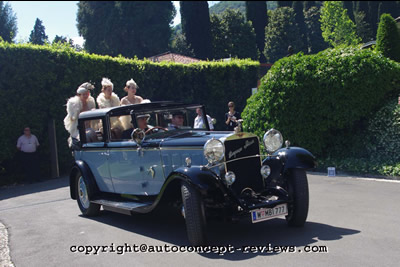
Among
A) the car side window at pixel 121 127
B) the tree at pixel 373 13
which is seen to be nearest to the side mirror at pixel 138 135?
the car side window at pixel 121 127

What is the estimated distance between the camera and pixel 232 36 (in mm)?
47375

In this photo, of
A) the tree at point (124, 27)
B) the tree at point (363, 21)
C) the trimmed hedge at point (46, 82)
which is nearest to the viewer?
the trimmed hedge at point (46, 82)

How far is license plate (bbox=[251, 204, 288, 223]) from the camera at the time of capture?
15.6 ft

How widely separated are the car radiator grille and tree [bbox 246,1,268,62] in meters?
49.5

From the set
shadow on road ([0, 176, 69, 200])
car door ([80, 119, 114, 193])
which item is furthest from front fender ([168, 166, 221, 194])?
shadow on road ([0, 176, 69, 200])

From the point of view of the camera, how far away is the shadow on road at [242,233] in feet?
15.9

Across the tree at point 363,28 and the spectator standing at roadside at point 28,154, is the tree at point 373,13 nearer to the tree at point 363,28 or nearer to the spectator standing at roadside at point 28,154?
the tree at point 363,28

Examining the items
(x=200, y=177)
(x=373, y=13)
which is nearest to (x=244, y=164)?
(x=200, y=177)

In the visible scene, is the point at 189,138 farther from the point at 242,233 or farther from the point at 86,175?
the point at 86,175

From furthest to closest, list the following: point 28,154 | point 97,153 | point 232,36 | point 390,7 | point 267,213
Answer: point 232,36 < point 390,7 < point 28,154 < point 97,153 < point 267,213

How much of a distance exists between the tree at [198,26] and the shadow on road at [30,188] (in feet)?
101

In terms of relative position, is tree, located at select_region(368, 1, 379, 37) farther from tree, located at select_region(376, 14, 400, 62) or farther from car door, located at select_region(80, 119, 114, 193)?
car door, located at select_region(80, 119, 114, 193)

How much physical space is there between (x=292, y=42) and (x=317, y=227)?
48.4 m

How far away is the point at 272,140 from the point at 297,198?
89 cm
